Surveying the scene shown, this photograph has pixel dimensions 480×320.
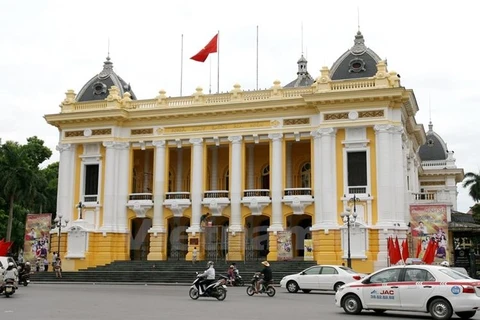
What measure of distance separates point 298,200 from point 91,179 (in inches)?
558

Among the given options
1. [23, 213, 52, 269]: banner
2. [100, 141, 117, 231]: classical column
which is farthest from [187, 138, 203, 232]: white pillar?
[23, 213, 52, 269]: banner

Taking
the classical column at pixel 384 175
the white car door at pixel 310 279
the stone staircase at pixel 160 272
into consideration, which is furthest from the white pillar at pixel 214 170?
the white car door at pixel 310 279

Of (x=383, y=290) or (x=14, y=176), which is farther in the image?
(x=14, y=176)

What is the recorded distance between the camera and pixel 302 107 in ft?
125

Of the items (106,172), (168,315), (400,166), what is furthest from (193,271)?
(168,315)

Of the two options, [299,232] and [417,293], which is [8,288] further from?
[299,232]

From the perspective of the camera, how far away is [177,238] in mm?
41875

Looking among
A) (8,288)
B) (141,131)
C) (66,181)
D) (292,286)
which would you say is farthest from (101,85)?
(8,288)

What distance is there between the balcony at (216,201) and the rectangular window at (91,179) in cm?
755

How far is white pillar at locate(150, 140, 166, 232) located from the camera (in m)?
40.3

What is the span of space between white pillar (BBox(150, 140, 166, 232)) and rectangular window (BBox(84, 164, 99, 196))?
4.07 metres

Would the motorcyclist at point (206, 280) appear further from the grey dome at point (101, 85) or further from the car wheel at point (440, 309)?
the grey dome at point (101, 85)

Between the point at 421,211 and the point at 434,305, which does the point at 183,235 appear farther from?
the point at 434,305

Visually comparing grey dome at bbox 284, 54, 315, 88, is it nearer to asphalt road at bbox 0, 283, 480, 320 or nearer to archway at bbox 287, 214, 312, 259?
archway at bbox 287, 214, 312, 259
